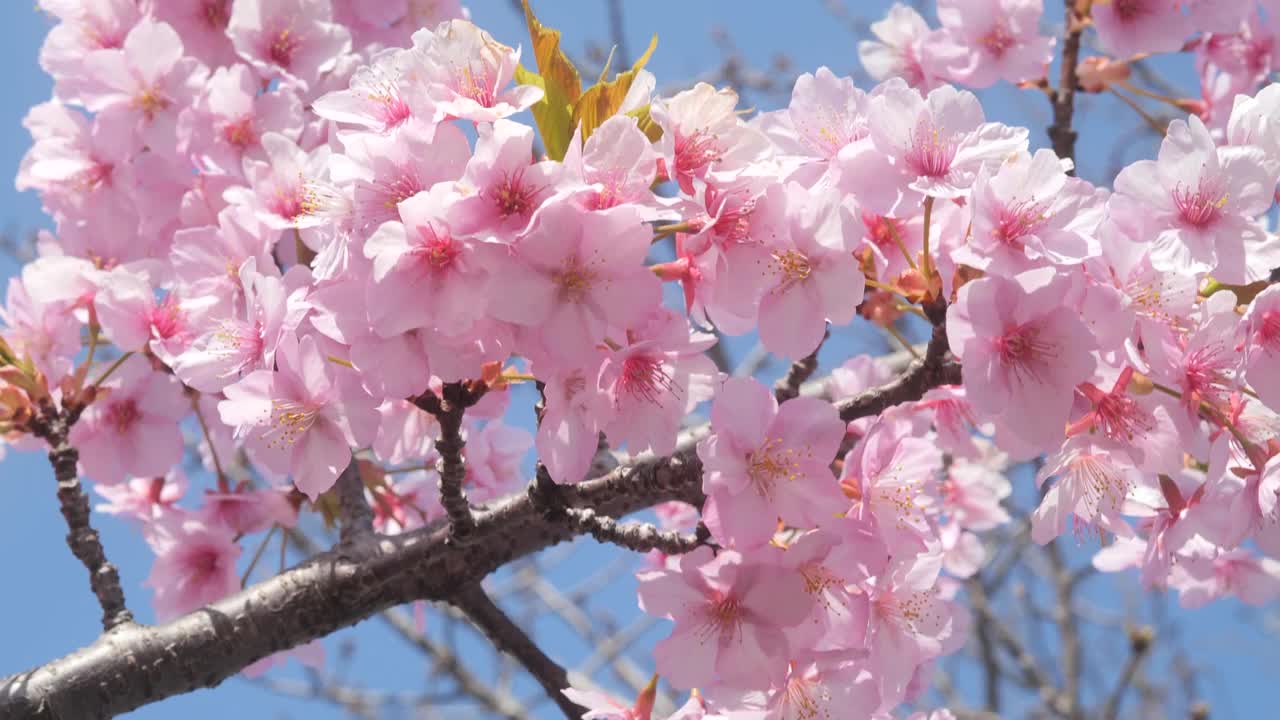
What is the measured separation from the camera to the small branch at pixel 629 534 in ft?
6.37

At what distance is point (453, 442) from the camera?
1.81m

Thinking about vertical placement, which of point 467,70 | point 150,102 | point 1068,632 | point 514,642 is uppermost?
point 150,102

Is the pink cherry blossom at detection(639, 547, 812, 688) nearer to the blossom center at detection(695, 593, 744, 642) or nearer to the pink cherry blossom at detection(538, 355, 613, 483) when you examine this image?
the blossom center at detection(695, 593, 744, 642)

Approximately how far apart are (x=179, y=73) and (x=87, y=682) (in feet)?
4.92

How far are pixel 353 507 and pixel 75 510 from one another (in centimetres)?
59

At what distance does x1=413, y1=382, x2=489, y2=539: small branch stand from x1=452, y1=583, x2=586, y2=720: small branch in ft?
0.99

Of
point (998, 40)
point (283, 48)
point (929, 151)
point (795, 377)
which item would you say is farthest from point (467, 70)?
point (998, 40)

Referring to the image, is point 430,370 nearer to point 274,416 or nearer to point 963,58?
point 274,416

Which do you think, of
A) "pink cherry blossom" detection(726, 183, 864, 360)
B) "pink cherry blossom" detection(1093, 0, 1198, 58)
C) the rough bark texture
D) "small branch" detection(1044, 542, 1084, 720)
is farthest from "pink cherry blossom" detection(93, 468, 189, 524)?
"small branch" detection(1044, 542, 1084, 720)

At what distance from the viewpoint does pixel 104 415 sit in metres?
2.55

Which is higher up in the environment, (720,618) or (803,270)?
(803,270)

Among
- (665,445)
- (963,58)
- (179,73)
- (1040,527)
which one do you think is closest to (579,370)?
(665,445)

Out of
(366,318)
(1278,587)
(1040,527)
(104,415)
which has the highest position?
(104,415)

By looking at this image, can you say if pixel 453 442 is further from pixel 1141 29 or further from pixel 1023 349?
pixel 1141 29
